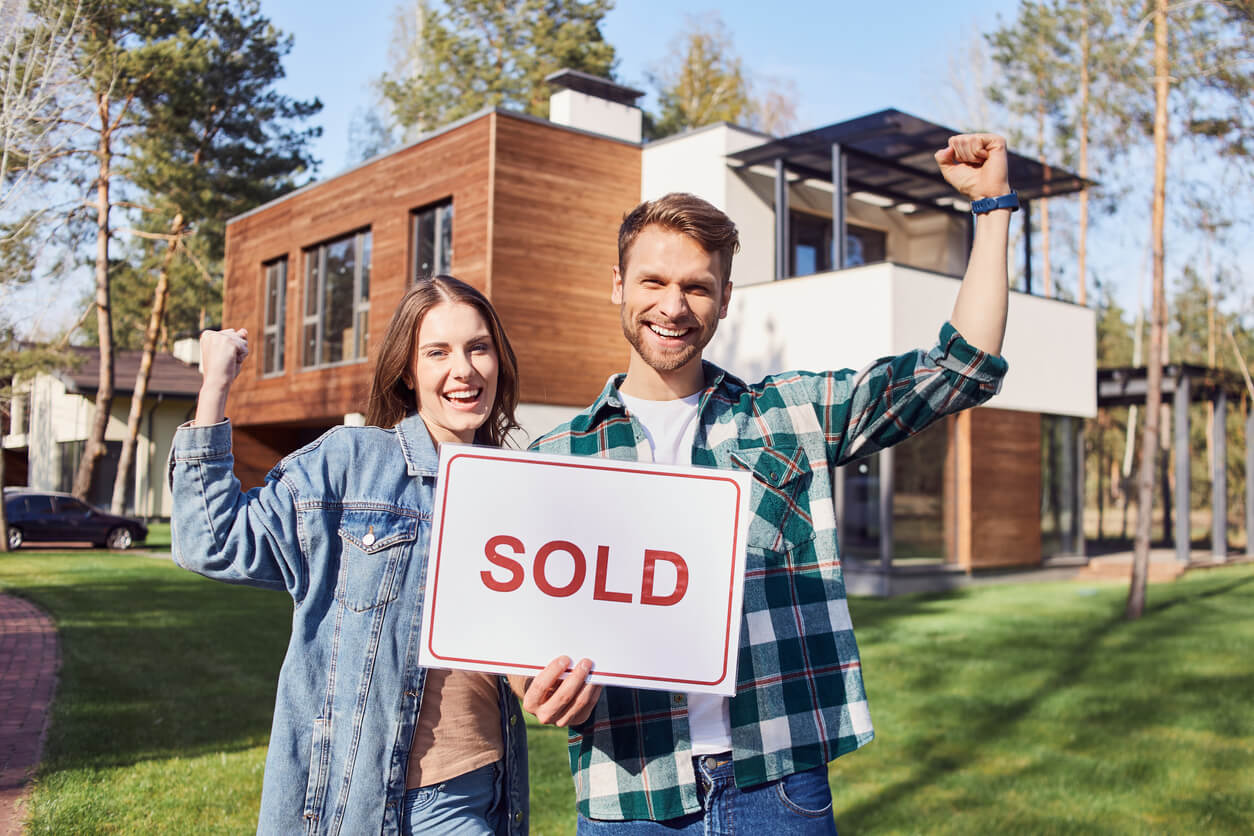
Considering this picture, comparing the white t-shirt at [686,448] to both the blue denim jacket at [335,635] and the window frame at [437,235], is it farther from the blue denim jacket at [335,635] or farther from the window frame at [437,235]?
the window frame at [437,235]

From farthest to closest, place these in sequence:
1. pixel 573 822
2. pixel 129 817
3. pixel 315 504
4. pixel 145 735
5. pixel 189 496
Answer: pixel 145 735
pixel 573 822
pixel 129 817
pixel 315 504
pixel 189 496

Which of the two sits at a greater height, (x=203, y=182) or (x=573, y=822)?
(x=203, y=182)

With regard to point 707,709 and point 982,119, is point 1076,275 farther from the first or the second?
point 707,709

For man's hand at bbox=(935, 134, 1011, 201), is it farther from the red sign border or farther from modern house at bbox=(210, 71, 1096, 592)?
modern house at bbox=(210, 71, 1096, 592)

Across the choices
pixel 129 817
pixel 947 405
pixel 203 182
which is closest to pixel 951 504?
pixel 129 817

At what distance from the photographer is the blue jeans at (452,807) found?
2.08 meters

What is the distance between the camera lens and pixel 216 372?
192cm

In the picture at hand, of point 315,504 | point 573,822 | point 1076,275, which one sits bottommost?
point 573,822

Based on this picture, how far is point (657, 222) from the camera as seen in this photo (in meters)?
2.14

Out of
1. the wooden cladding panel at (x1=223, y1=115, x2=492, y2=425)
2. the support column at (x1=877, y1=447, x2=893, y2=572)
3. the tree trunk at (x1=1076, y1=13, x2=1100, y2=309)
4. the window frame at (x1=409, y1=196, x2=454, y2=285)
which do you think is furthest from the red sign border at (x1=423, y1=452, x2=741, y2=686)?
the tree trunk at (x1=1076, y1=13, x2=1100, y2=309)

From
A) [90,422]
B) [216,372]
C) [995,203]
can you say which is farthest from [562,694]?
[90,422]

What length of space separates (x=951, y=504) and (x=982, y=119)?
56.1ft

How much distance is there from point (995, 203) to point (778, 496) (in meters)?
0.73

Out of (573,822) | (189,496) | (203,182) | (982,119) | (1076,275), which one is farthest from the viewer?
(1076,275)
